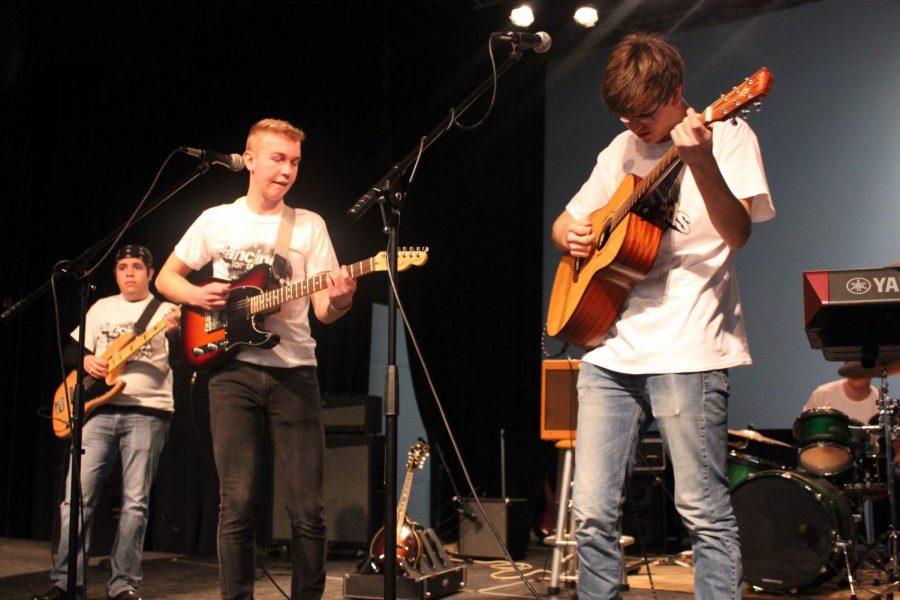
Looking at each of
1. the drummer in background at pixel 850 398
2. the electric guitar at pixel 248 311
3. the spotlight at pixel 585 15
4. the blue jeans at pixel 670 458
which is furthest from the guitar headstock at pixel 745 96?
the drummer in background at pixel 850 398

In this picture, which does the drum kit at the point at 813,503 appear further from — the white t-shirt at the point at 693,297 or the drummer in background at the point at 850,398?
the white t-shirt at the point at 693,297

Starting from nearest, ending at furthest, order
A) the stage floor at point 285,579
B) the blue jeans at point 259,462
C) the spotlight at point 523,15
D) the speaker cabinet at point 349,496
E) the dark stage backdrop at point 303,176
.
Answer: the blue jeans at point 259,462
the spotlight at point 523,15
the stage floor at point 285,579
the speaker cabinet at point 349,496
the dark stage backdrop at point 303,176

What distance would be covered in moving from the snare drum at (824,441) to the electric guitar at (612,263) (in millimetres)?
2878

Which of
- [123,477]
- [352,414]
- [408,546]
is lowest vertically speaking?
[408,546]

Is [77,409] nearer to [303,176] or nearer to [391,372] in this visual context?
[391,372]

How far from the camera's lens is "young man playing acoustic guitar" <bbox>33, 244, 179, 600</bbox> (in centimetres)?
447

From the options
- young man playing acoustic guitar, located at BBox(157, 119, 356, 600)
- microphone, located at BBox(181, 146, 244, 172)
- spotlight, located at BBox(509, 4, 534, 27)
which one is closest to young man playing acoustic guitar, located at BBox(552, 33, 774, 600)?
young man playing acoustic guitar, located at BBox(157, 119, 356, 600)

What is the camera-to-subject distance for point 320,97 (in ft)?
23.9

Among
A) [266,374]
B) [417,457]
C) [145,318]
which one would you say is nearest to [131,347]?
[145,318]

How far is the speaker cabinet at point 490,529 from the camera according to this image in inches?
251

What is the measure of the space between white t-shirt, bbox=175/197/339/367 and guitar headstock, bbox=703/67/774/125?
167 cm

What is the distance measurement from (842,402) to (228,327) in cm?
442

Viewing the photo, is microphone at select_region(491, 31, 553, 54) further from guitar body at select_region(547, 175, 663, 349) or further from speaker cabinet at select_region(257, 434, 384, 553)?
speaker cabinet at select_region(257, 434, 384, 553)

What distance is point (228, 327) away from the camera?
346cm
